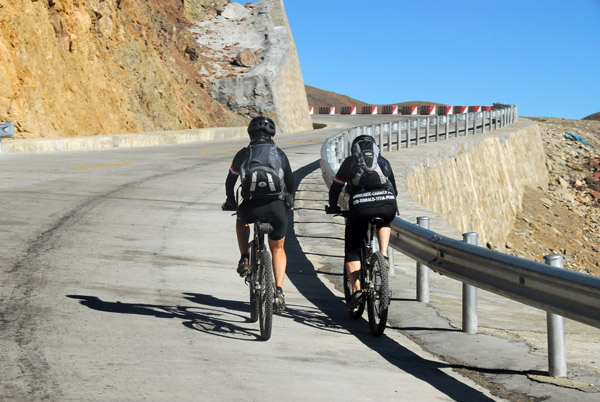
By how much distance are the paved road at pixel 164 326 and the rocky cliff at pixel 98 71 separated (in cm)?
1905

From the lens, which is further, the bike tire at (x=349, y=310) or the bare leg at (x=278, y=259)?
the bike tire at (x=349, y=310)

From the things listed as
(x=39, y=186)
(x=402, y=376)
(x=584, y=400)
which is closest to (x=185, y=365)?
(x=402, y=376)

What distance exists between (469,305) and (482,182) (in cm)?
2822

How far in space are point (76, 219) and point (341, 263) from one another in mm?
4467

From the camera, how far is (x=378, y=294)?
23.8ft

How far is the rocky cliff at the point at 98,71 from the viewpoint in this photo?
32.2 metres

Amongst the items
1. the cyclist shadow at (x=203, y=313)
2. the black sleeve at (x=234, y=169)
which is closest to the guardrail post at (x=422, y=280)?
the cyclist shadow at (x=203, y=313)

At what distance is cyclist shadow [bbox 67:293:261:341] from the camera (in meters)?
7.25

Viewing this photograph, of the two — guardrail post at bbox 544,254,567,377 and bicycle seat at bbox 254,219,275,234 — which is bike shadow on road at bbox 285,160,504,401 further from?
bicycle seat at bbox 254,219,275,234

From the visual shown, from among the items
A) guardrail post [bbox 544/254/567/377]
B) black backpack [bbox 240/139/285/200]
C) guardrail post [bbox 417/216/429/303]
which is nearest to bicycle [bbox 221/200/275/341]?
black backpack [bbox 240/139/285/200]

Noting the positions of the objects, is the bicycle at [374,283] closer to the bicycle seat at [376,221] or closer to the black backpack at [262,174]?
the bicycle seat at [376,221]

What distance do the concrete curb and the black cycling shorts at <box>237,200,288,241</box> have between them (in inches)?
856

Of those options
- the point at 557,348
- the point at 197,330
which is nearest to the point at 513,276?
the point at 557,348

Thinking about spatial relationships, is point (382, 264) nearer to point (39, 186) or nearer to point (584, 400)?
point (584, 400)
